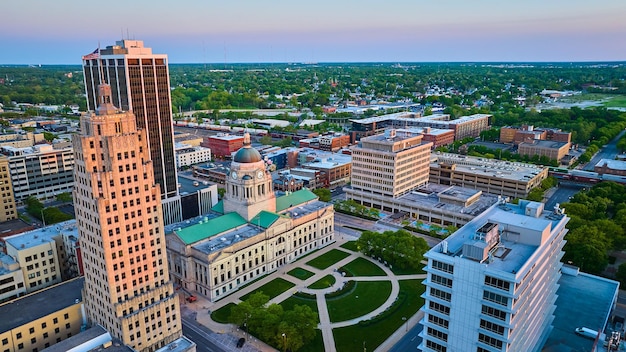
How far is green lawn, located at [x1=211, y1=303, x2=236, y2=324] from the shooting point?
107125mm

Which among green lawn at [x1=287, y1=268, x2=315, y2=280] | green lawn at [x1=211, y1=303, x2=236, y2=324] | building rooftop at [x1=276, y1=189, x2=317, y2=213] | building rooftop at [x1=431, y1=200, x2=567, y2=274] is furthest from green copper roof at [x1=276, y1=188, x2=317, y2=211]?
building rooftop at [x1=431, y1=200, x2=567, y2=274]

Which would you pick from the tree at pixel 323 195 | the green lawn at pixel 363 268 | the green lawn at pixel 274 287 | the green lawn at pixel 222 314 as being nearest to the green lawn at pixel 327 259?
the green lawn at pixel 363 268

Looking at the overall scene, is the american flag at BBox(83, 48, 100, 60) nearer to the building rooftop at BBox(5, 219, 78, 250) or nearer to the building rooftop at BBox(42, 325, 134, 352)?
the building rooftop at BBox(5, 219, 78, 250)

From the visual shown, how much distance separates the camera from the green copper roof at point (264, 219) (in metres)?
133

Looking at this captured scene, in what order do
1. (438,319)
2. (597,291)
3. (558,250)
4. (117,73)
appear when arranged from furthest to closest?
1. (117,73)
2. (597,291)
3. (558,250)
4. (438,319)

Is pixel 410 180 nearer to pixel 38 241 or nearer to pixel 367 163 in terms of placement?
pixel 367 163

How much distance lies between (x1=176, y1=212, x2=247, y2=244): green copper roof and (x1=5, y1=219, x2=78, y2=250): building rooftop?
2845cm

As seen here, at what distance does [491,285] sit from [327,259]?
7843 centimetres

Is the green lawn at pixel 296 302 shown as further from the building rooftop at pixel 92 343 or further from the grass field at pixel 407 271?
the building rooftop at pixel 92 343

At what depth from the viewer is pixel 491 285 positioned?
65.2 m

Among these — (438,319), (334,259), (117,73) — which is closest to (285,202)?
(334,259)

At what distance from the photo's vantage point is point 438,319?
242 feet

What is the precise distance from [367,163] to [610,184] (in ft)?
342

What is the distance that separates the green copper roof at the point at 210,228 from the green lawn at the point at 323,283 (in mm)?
30315
